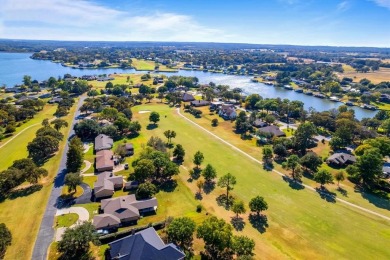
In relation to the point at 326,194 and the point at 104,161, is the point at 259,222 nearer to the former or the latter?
the point at 326,194

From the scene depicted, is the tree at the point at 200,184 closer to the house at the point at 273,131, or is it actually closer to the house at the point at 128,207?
the house at the point at 128,207

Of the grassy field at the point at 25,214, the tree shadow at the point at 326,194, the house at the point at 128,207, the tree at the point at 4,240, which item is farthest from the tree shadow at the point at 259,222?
the tree at the point at 4,240

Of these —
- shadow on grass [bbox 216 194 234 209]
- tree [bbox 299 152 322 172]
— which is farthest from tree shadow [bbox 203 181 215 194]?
tree [bbox 299 152 322 172]

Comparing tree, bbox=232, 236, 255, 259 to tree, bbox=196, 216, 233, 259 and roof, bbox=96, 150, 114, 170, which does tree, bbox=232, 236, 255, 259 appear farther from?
roof, bbox=96, 150, 114, 170

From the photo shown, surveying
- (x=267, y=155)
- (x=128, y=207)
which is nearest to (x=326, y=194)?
(x=267, y=155)

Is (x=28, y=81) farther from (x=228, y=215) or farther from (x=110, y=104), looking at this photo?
(x=228, y=215)

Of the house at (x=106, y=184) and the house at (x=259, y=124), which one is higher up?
the house at (x=259, y=124)
